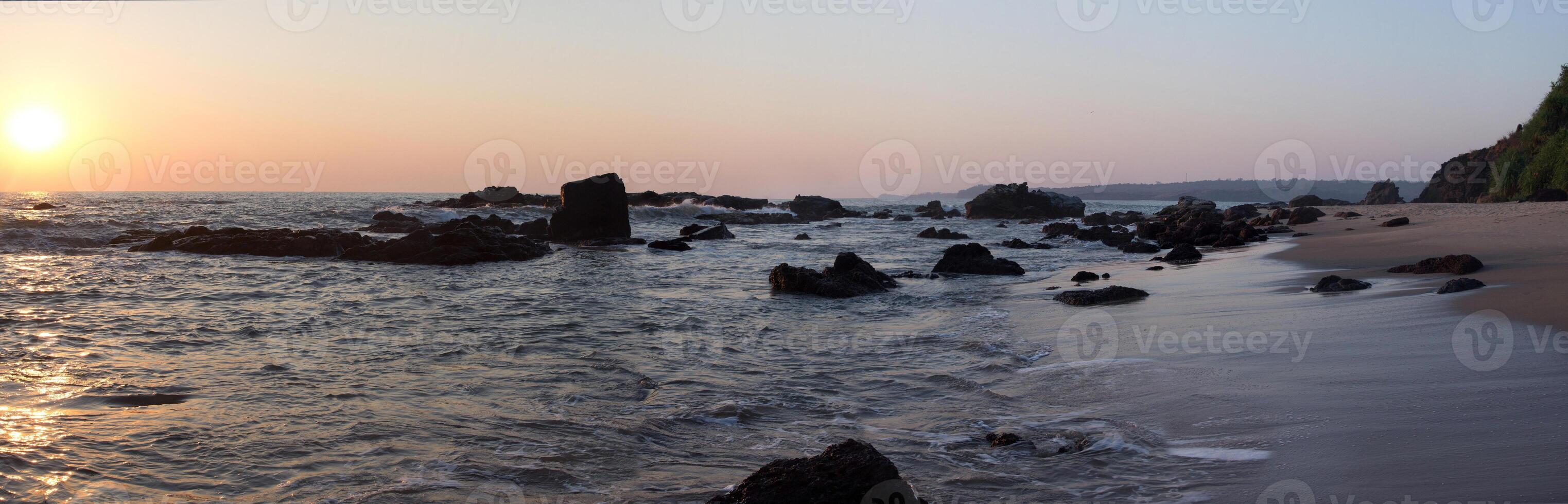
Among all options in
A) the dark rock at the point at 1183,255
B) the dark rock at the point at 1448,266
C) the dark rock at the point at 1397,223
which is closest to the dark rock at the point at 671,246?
the dark rock at the point at 1183,255

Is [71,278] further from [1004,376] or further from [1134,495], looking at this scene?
[1134,495]

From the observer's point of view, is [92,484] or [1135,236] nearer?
[92,484]

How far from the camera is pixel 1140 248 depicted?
79.0ft

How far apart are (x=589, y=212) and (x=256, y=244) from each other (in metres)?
11.1

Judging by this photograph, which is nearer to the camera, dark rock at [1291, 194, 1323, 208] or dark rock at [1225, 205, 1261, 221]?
dark rock at [1225, 205, 1261, 221]

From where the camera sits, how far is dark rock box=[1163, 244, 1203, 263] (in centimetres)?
1738

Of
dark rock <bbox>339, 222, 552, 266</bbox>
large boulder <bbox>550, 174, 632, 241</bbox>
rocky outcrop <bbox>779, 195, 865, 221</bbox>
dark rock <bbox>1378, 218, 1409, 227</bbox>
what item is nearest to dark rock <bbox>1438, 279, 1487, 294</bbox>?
dark rock <bbox>1378, 218, 1409, 227</bbox>

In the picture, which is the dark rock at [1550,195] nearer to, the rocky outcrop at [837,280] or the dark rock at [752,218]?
the rocky outcrop at [837,280]

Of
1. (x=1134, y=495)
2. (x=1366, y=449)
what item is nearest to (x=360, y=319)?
(x=1134, y=495)

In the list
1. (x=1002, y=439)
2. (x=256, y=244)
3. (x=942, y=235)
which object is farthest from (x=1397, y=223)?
(x=256, y=244)

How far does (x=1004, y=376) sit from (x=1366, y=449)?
3.24 meters

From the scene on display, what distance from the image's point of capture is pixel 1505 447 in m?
3.83

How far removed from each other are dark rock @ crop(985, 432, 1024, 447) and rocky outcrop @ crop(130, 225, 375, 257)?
19.0m

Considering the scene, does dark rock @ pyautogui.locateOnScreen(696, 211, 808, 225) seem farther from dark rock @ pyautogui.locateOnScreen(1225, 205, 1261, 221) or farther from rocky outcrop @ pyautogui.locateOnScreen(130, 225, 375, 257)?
rocky outcrop @ pyautogui.locateOnScreen(130, 225, 375, 257)
